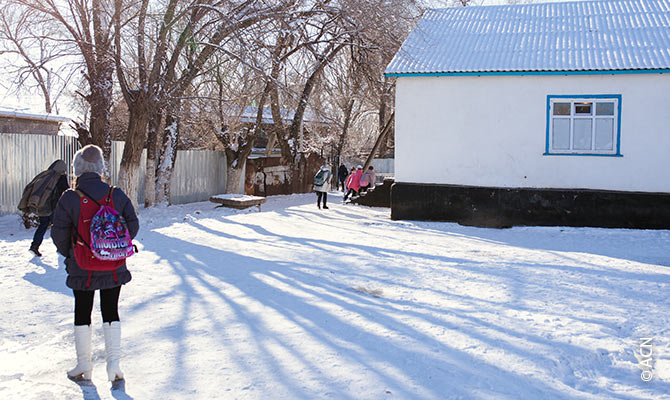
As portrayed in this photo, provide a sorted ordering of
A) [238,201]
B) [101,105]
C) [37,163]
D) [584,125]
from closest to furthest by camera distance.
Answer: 1. [584,125]
2. [101,105]
3. [37,163]
4. [238,201]

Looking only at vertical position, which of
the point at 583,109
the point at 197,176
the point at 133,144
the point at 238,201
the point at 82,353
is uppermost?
the point at 583,109

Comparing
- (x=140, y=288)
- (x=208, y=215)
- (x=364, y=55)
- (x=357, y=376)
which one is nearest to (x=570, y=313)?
(x=357, y=376)

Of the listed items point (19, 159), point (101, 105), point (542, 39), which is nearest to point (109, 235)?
point (101, 105)

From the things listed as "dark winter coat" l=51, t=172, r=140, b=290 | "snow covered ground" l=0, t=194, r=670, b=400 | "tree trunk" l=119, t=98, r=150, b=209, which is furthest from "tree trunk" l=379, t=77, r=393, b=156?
"dark winter coat" l=51, t=172, r=140, b=290

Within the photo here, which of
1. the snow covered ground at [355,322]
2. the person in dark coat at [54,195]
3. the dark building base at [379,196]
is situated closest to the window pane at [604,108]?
the snow covered ground at [355,322]

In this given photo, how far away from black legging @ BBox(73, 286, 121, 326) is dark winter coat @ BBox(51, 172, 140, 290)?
0.28ft

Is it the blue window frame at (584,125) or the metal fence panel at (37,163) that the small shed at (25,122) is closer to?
the metal fence panel at (37,163)

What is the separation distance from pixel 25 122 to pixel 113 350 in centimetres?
1919

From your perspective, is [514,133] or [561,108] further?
[514,133]

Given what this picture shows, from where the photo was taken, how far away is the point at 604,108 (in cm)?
1252

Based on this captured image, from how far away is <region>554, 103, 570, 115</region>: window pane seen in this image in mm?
12727

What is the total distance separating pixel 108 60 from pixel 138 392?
1117 cm

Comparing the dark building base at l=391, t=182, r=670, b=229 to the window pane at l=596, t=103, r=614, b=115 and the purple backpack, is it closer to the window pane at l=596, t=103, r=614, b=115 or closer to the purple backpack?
the window pane at l=596, t=103, r=614, b=115

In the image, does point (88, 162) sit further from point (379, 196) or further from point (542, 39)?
point (379, 196)
